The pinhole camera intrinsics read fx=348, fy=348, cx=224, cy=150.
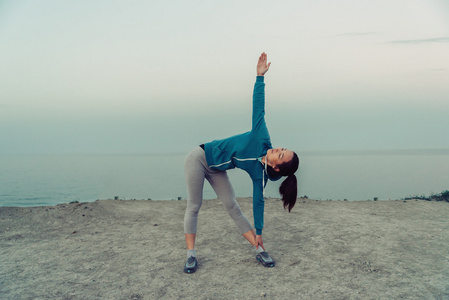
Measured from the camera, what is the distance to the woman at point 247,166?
12.4 feet

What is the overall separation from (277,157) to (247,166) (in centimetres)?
36

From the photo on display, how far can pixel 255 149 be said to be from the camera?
12.5ft

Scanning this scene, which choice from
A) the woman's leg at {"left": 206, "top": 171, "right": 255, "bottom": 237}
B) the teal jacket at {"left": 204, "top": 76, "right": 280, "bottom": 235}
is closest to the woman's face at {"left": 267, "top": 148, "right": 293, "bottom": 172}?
the teal jacket at {"left": 204, "top": 76, "right": 280, "bottom": 235}

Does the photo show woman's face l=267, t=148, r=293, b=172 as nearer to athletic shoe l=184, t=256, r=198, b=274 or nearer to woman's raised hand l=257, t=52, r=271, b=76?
woman's raised hand l=257, t=52, r=271, b=76

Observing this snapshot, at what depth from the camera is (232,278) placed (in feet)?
13.3

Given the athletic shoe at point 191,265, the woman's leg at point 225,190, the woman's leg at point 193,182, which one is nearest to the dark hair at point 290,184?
the woman's leg at point 225,190

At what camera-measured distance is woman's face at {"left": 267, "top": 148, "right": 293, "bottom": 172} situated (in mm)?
3676

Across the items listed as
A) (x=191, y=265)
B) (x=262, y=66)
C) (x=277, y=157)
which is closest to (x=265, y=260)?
(x=191, y=265)

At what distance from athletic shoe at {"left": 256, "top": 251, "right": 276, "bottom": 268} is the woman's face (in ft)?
4.30

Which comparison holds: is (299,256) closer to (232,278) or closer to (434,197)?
(232,278)

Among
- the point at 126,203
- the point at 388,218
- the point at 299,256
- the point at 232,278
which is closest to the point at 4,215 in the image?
the point at 126,203

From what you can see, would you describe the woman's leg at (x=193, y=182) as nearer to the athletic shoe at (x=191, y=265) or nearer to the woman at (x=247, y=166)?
the woman at (x=247, y=166)

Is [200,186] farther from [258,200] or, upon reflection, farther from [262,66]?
[262,66]

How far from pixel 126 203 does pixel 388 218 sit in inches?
213
